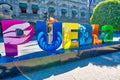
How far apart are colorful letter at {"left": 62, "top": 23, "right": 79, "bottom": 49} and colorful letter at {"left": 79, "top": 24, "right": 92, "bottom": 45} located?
0.32 meters

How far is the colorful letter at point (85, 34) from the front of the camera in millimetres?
7094

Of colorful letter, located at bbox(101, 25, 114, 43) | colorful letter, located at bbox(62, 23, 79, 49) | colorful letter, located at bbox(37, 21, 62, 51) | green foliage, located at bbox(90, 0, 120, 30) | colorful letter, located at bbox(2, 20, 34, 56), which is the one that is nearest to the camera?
colorful letter, located at bbox(2, 20, 34, 56)

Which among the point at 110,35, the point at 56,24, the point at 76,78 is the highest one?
the point at 56,24

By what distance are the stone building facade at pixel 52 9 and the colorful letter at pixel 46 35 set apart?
51.3 ft

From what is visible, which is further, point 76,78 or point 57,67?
point 57,67

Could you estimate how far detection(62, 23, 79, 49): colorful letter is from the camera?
251 inches

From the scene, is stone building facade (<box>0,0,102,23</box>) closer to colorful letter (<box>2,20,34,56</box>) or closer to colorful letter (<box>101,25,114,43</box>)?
colorful letter (<box>101,25,114,43</box>)

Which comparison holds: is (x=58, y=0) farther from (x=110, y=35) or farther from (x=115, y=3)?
(x=110, y=35)

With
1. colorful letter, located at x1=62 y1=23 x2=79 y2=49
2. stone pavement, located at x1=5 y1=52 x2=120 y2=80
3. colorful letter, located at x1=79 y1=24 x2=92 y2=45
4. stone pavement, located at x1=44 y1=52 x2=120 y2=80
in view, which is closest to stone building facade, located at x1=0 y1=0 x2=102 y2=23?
colorful letter, located at x1=79 y1=24 x2=92 y2=45

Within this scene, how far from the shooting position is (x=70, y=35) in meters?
6.53

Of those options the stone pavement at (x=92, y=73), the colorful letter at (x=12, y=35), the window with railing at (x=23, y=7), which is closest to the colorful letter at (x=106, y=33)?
the stone pavement at (x=92, y=73)

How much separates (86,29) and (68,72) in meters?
3.08

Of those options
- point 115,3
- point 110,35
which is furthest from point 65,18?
point 110,35

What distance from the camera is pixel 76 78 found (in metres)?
4.45
